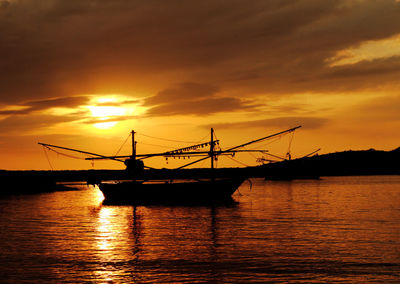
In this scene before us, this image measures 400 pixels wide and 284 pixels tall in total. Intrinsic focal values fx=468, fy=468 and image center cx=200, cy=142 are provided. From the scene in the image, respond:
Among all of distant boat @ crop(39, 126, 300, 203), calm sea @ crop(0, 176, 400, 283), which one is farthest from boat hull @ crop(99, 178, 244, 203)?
calm sea @ crop(0, 176, 400, 283)

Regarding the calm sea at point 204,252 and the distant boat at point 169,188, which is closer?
the calm sea at point 204,252

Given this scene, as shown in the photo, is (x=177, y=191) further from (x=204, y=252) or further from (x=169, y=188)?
(x=204, y=252)

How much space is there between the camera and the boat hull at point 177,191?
72.4 metres

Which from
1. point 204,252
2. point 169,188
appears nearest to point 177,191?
point 169,188

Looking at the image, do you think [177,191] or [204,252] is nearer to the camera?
[204,252]

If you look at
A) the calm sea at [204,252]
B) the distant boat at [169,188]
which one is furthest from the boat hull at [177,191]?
the calm sea at [204,252]

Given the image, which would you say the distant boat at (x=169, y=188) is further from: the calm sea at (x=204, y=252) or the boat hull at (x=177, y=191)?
the calm sea at (x=204, y=252)

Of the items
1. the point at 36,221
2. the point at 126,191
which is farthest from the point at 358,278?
the point at 126,191

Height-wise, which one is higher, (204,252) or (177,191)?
(177,191)

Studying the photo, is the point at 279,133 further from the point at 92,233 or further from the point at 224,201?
the point at 92,233

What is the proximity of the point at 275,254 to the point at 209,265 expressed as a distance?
4.42 m

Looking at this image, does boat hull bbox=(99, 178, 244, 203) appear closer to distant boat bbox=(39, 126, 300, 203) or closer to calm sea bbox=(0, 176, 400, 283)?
distant boat bbox=(39, 126, 300, 203)

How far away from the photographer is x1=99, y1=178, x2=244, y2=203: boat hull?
72375 mm

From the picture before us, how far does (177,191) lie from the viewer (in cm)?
7294
